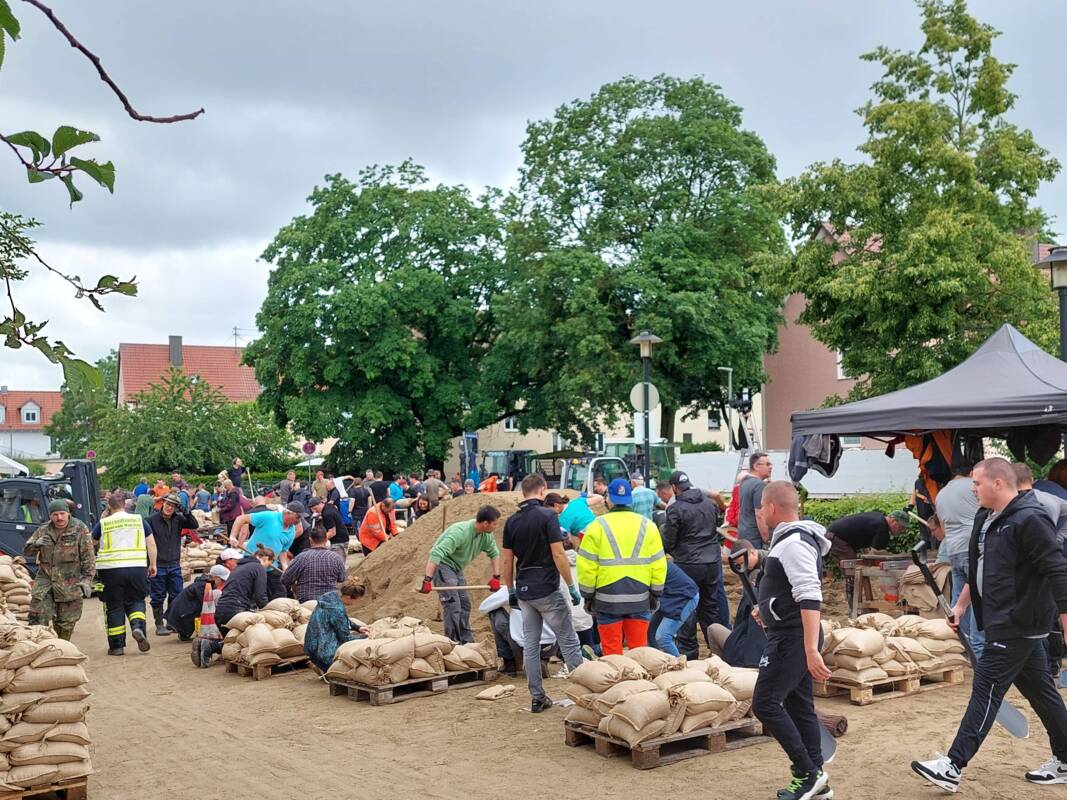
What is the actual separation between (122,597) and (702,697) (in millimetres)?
8083

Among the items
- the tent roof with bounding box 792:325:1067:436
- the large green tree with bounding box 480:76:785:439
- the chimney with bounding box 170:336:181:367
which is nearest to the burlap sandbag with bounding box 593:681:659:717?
the tent roof with bounding box 792:325:1067:436

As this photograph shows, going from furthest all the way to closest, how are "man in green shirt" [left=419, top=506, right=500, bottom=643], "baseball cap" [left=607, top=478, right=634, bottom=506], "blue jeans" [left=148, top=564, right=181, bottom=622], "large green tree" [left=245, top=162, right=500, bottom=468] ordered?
"large green tree" [left=245, top=162, right=500, bottom=468] → "blue jeans" [left=148, top=564, right=181, bottom=622] → "man in green shirt" [left=419, top=506, right=500, bottom=643] → "baseball cap" [left=607, top=478, right=634, bottom=506]

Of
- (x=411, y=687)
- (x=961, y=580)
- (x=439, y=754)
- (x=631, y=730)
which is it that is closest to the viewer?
(x=631, y=730)

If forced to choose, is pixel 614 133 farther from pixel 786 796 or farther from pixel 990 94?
pixel 786 796

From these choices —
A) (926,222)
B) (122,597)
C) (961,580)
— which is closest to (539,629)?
(961,580)

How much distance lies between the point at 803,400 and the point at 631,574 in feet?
106

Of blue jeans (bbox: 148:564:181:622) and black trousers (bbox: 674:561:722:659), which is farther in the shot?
blue jeans (bbox: 148:564:181:622)

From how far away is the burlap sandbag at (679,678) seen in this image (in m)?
7.34

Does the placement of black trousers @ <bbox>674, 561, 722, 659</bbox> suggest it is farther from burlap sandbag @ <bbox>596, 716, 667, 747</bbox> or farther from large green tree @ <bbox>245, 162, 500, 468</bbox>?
large green tree @ <bbox>245, 162, 500, 468</bbox>

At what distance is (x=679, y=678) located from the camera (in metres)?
7.44

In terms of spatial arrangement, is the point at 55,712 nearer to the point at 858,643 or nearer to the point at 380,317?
the point at 858,643

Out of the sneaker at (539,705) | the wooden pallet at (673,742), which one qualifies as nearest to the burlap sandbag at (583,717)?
the wooden pallet at (673,742)

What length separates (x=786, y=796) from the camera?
5926 mm

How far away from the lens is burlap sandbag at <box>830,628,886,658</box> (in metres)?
8.68
